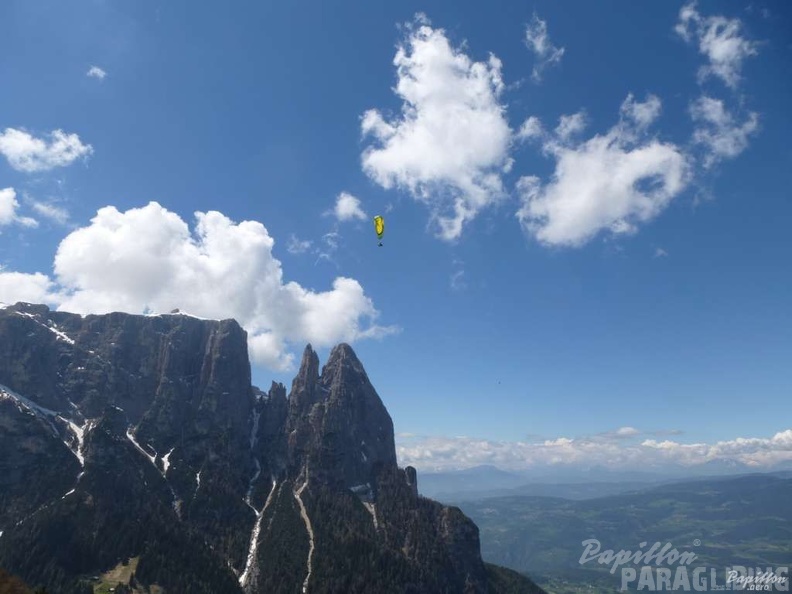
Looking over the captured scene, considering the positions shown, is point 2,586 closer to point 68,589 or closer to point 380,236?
point 380,236

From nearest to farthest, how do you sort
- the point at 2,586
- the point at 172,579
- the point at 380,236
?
the point at 2,586 → the point at 380,236 → the point at 172,579

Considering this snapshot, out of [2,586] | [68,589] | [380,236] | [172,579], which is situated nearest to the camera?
[2,586]

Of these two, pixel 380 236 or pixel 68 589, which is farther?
pixel 68 589

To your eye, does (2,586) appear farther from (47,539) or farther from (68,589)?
(47,539)

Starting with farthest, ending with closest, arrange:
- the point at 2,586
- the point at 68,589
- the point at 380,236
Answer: the point at 68,589, the point at 380,236, the point at 2,586

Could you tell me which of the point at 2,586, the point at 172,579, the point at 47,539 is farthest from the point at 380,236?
the point at 47,539

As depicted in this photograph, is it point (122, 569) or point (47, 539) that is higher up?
point (47, 539)

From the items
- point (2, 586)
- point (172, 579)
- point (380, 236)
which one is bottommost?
point (172, 579)

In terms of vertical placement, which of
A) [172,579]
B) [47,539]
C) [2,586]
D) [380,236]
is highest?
[380,236]

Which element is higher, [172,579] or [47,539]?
[47,539]
